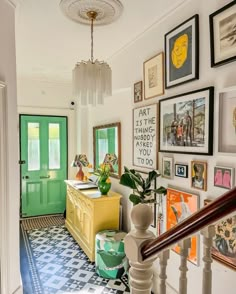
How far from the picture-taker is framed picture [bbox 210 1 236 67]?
170cm

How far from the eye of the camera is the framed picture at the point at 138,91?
2.93 metres

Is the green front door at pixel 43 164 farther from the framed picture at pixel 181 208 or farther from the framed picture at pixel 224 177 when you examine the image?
the framed picture at pixel 224 177

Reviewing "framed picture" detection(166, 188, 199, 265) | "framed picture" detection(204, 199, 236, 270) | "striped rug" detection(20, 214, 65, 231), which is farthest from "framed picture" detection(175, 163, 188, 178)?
"striped rug" detection(20, 214, 65, 231)

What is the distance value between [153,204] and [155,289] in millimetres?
915

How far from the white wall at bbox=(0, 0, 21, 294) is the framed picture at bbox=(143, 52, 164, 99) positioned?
1389mm

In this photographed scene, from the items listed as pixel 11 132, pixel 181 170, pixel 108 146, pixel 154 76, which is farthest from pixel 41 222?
pixel 154 76

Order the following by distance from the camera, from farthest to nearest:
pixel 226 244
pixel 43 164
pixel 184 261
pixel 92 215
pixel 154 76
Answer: pixel 43 164, pixel 92 215, pixel 154 76, pixel 226 244, pixel 184 261

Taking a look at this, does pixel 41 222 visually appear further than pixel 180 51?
Yes

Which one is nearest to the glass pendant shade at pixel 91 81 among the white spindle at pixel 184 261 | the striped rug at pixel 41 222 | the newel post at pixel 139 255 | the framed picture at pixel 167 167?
the framed picture at pixel 167 167

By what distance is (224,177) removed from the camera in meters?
1.79

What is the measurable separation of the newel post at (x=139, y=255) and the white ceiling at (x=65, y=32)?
190 centimetres

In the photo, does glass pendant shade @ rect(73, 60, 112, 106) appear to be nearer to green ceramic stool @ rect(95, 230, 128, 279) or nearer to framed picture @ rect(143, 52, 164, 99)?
framed picture @ rect(143, 52, 164, 99)

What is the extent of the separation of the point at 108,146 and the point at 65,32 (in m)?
1.82

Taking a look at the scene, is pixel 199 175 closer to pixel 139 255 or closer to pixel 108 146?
pixel 139 255
